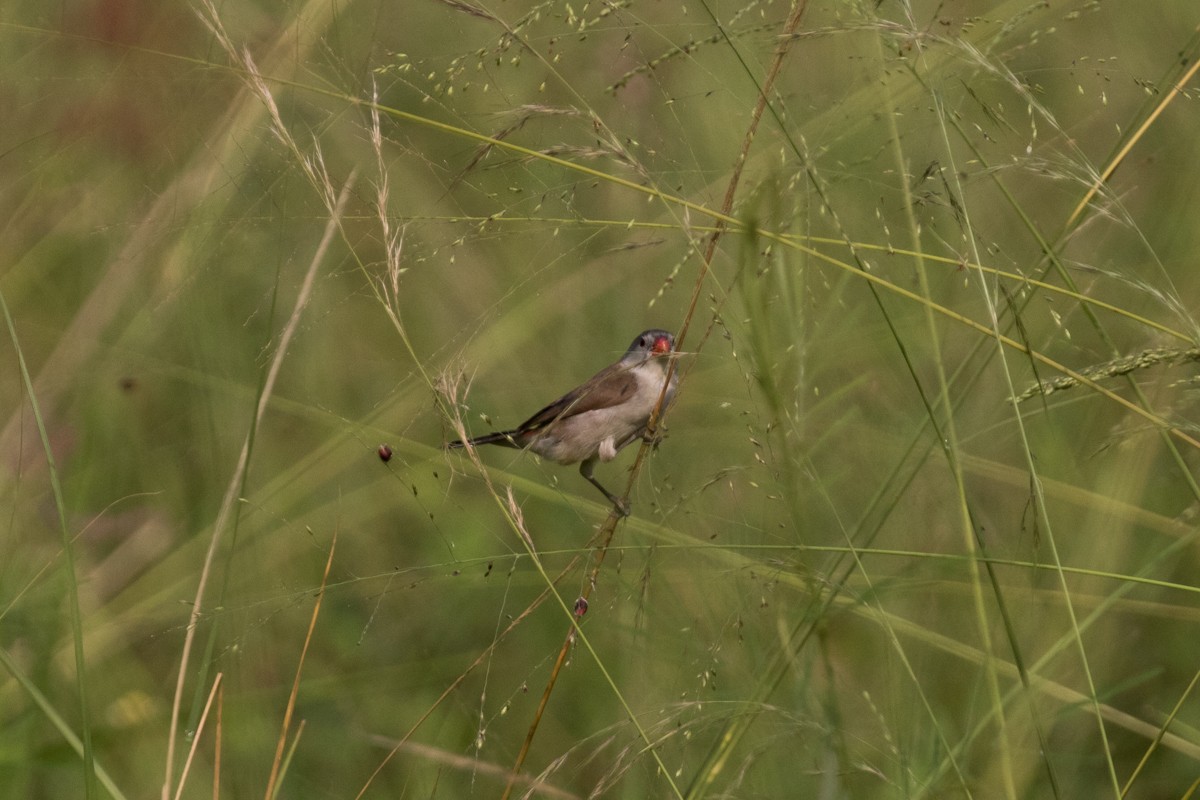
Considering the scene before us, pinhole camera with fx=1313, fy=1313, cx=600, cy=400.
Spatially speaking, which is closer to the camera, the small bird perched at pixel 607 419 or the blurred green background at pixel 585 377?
the blurred green background at pixel 585 377

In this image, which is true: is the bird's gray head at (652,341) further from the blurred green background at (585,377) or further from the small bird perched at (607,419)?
the small bird perched at (607,419)

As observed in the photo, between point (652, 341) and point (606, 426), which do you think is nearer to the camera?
point (652, 341)

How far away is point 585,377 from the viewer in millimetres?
4168

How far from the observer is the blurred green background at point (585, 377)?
2109mm

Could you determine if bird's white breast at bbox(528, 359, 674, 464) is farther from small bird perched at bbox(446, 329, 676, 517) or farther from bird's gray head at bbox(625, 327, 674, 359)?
bird's gray head at bbox(625, 327, 674, 359)

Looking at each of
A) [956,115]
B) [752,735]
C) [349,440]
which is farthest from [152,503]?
[956,115]

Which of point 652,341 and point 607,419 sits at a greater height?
point 652,341

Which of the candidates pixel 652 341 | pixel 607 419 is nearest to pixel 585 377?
pixel 652 341

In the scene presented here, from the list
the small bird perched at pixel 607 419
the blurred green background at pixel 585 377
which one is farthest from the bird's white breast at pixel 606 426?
the blurred green background at pixel 585 377

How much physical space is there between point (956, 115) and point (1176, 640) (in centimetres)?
173

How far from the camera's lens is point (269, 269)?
14.9 feet

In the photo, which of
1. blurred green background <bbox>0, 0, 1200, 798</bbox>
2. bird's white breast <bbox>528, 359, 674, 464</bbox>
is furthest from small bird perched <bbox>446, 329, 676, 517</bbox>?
blurred green background <bbox>0, 0, 1200, 798</bbox>

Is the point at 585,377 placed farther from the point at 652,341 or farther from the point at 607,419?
the point at 607,419

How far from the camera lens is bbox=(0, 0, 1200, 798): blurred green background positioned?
6.92 ft
